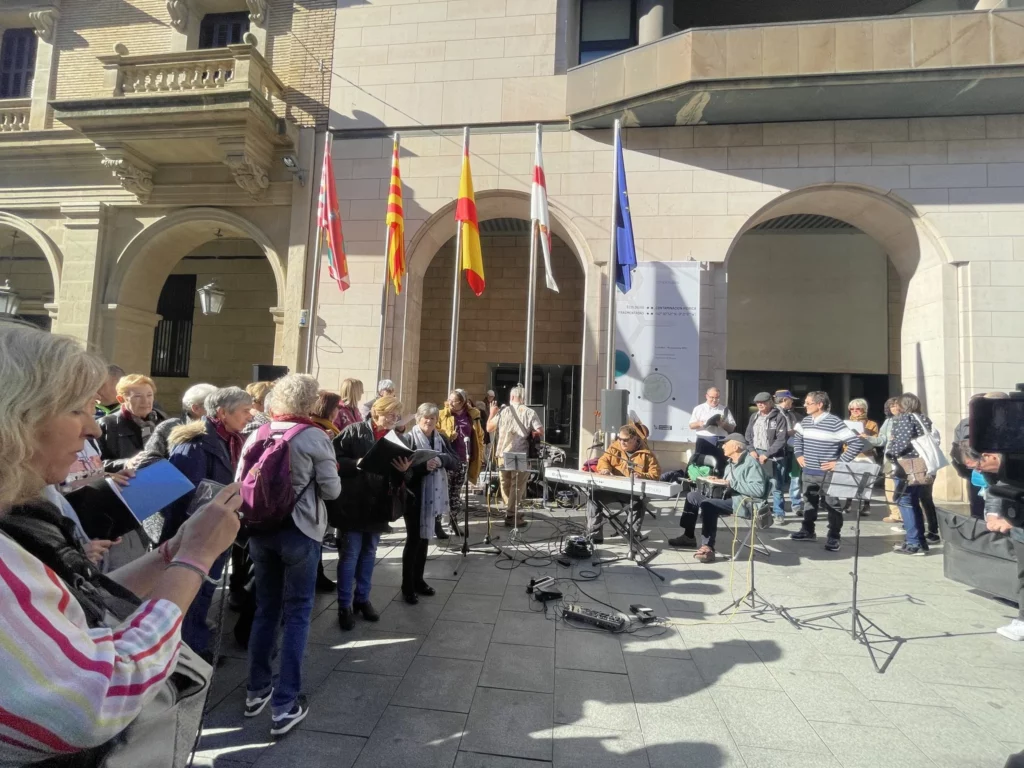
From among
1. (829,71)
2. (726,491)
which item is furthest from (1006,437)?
(829,71)

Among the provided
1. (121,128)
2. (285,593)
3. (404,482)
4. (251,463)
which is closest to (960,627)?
(404,482)

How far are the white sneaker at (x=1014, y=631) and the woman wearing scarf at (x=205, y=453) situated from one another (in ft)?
18.7

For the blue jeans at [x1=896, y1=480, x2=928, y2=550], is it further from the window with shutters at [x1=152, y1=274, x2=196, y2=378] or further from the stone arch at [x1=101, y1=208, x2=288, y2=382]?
the window with shutters at [x1=152, y1=274, x2=196, y2=378]

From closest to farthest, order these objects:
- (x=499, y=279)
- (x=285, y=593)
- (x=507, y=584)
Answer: (x=285, y=593)
(x=507, y=584)
(x=499, y=279)

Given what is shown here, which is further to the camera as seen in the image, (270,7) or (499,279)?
(499,279)

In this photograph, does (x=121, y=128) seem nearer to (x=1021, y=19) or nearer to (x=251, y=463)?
(x=251, y=463)

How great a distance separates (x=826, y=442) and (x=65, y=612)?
23.4 feet

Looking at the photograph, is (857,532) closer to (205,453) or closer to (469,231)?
(205,453)

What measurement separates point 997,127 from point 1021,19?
151 centimetres

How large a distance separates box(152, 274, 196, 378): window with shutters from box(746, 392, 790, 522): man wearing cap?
44.8ft

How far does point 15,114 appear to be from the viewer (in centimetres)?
1031

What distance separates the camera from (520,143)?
29.7 ft

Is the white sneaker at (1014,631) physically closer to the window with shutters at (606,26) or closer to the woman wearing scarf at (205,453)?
the woman wearing scarf at (205,453)

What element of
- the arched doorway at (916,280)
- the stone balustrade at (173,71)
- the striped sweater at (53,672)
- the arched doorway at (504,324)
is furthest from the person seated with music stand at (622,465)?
the stone balustrade at (173,71)
